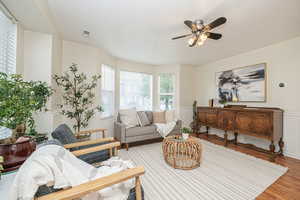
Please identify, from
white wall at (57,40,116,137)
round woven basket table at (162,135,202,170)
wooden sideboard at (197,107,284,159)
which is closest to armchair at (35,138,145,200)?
round woven basket table at (162,135,202,170)

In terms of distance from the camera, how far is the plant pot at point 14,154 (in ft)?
3.35

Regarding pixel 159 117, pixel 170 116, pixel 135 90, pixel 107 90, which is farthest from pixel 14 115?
pixel 135 90

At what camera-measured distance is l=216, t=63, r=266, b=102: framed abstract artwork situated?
3.13 meters

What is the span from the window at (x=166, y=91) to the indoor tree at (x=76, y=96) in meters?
2.53

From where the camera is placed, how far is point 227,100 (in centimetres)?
381

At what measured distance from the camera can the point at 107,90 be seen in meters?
3.76

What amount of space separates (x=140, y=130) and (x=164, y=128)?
672 millimetres

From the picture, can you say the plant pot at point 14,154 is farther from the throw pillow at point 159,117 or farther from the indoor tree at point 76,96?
the throw pillow at point 159,117

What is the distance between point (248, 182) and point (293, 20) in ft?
8.82

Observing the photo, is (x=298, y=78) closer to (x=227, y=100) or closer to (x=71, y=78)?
(x=227, y=100)

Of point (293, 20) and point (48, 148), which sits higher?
point (293, 20)

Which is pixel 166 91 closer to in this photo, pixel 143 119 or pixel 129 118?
pixel 143 119

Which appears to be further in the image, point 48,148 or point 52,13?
point 52,13

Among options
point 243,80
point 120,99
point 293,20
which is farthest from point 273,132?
point 120,99
